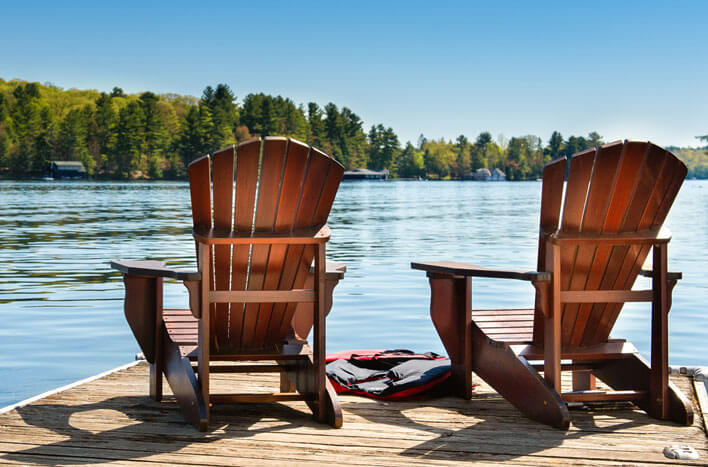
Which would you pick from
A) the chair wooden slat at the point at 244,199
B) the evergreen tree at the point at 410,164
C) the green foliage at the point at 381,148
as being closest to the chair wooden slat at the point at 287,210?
the chair wooden slat at the point at 244,199

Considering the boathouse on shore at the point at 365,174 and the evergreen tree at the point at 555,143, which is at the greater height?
the evergreen tree at the point at 555,143

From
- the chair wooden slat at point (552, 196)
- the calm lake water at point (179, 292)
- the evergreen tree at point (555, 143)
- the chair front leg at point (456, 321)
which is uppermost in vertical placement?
the evergreen tree at point (555, 143)

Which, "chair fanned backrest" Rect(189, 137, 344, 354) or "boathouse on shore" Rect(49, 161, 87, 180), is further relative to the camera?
"boathouse on shore" Rect(49, 161, 87, 180)

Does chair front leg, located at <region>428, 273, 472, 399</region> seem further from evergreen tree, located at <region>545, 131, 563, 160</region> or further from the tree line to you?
evergreen tree, located at <region>545, 131, 563, 160</region>

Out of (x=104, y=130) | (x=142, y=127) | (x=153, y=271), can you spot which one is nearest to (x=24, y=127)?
(x=104, y=130)

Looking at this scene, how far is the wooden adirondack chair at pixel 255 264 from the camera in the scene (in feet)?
10.3

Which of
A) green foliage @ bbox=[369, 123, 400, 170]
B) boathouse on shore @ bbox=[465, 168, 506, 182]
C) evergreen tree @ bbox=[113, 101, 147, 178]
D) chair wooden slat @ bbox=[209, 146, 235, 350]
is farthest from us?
boathouse on shore @ bbox=[465, 168, 506, 182]

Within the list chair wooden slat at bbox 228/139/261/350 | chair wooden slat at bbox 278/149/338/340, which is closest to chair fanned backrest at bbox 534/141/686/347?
chair wooden slat at bbox 278/149/338/340

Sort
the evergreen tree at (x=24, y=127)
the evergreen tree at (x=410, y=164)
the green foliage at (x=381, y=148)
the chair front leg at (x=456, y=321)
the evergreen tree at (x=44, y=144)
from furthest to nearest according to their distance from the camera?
1. the evergreen tree at (x=410, y=164)
2. the green foliage at (x=381, y=148)
3. the evergreen tree at (x=44, y=144)
4. the evergreen tree at (x=24, y=127)
5. the chair front leg at (x=456, y=321)

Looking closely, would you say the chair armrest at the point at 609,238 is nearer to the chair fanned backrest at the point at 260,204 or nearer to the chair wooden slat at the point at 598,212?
the chair wooden slat at the point at 598,212

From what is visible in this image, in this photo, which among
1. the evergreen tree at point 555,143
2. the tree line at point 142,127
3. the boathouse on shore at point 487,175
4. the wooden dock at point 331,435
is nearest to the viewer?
the wooden dock at point 331,435

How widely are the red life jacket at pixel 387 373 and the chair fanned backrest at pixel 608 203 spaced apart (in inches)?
33.5

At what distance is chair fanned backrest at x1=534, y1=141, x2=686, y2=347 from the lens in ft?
10.5

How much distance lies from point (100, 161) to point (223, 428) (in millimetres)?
115698
